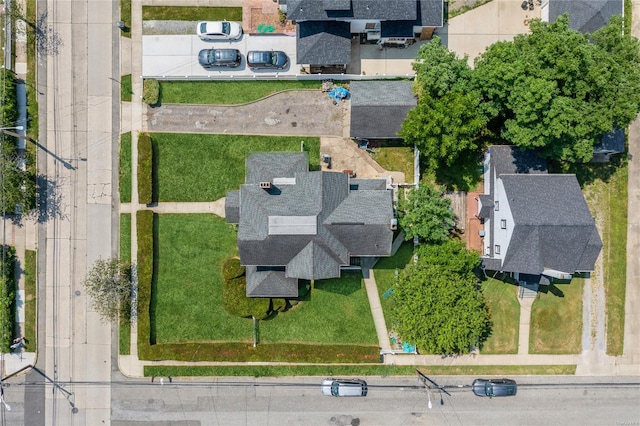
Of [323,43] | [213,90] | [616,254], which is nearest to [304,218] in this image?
[213,90]

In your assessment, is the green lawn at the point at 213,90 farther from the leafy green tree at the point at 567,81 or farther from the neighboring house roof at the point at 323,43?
the leafy green tree at the point at 567,81

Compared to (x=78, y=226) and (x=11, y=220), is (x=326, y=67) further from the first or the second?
(x=11, y=220)

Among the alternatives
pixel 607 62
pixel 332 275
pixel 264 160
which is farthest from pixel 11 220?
pixel 607 62

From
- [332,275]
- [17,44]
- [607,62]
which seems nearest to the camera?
[607,62]

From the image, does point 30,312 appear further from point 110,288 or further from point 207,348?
point 207,348

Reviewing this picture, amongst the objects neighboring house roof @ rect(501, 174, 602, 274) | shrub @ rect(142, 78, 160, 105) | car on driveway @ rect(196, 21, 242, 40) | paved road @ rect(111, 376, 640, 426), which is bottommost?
paved road @ rect(111, 376, 640, 426)

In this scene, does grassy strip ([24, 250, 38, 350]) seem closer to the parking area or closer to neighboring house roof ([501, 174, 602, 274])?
the parking area

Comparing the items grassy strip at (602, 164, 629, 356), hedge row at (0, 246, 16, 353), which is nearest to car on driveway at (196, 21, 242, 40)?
hedge row at (0, 246, 16, 353)
